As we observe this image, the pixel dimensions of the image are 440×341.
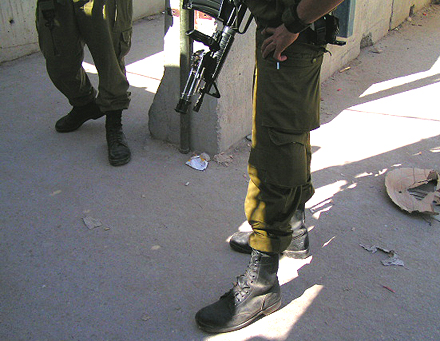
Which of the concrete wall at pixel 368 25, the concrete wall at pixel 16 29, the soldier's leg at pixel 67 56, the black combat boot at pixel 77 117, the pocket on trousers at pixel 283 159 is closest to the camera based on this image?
the pocket on trousers at pixel 283 159

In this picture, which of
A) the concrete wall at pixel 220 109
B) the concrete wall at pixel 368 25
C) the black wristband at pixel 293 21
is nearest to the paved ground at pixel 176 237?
the concrete wall at pixel 220 109

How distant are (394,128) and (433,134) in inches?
12.1

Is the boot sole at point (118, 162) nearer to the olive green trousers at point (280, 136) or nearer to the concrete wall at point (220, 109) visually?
the concrete wall at point (220, 109)

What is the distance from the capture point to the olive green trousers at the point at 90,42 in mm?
2873

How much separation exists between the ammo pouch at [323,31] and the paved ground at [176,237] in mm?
1185

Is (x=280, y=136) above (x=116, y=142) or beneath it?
above

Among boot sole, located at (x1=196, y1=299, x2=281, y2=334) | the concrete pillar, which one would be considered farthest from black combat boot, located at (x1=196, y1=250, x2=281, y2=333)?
the concrete pillar

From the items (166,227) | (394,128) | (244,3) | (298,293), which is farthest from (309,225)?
(394,128)

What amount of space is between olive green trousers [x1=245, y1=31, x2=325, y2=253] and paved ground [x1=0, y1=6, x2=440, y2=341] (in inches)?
17.5

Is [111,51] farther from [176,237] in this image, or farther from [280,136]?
[280,136]

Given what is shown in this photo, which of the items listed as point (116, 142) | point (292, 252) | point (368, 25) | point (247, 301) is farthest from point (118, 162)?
point (368, 25)

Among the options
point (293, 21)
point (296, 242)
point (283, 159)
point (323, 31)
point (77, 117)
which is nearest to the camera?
point (293, 21)

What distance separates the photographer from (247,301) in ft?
6.72

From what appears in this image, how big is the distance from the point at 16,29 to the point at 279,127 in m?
4.11
